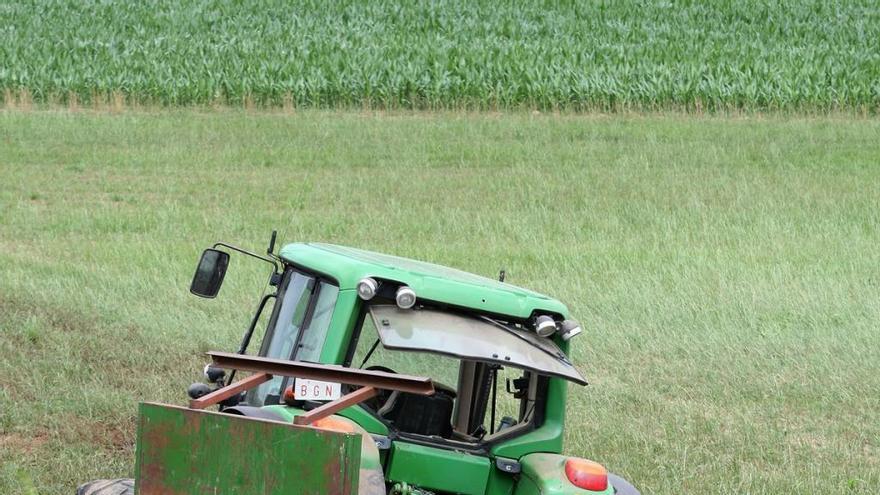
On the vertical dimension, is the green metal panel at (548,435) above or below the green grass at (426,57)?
below

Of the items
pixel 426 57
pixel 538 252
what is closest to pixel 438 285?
pixel 538 252

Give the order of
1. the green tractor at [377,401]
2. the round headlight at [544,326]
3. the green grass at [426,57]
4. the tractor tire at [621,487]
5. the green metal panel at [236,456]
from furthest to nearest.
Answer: the green grass at [426,57] → the tractor tire at [621,487] → the round headlight at [544,326] → the green tractor at [377,401] → the green metal panel at [236,456]

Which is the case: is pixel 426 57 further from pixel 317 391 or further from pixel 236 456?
pixel 236 456

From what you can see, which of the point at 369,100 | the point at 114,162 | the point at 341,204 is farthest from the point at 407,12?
the point at 341,204

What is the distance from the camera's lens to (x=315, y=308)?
5.68 meters

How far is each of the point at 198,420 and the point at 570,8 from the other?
3156 cm

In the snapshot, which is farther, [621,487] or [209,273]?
[209,273]

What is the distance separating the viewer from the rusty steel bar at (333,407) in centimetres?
450

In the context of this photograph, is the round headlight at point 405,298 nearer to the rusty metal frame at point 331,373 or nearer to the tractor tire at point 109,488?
the rusty metal frame at point 331,373

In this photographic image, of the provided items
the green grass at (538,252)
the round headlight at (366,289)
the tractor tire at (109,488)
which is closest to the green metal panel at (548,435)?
the round headlight at (366,289)

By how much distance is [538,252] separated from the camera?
14547 mm

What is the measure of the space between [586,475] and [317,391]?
3.31 ft

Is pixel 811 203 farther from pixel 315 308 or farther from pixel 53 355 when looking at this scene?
pixel 315 308

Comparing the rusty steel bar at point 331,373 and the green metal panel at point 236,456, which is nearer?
the green metal panel at point 236,456
